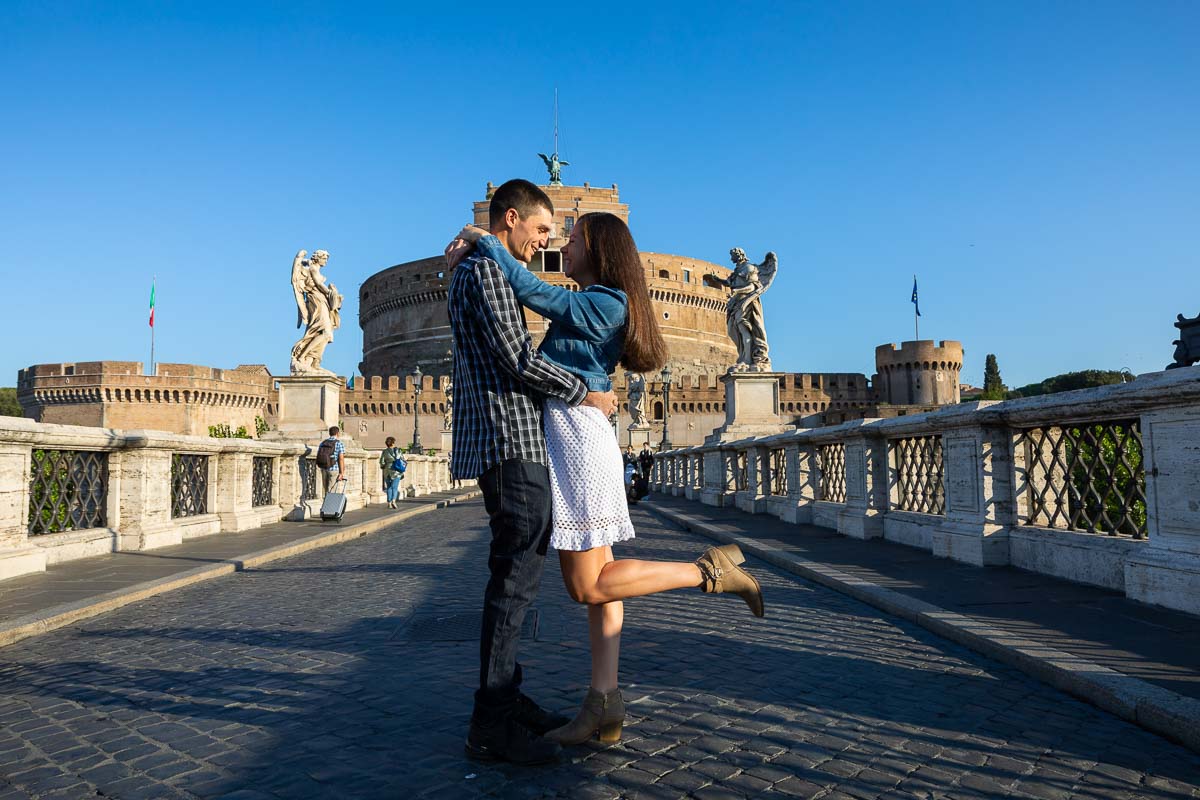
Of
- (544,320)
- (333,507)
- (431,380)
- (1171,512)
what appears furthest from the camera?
(544,320)

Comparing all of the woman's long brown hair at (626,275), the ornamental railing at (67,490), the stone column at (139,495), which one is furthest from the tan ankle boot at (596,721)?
the stone column at (139,495)

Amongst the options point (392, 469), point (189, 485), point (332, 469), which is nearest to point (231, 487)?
point (189, 485)

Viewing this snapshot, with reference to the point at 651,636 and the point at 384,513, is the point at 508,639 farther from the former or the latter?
the point at 384,513

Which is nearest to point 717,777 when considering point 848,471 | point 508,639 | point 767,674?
point 508,639

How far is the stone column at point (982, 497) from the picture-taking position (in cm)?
556

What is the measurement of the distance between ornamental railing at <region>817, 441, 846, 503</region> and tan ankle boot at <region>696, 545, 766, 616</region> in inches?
254

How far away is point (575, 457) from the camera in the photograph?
2.49 m

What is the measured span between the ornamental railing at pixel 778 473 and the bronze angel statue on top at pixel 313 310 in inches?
285

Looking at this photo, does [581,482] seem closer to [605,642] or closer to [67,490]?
[605,642]

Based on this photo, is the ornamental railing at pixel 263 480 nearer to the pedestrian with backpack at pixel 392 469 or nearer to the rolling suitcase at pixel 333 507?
the rolling suitcase at pixel 333 507

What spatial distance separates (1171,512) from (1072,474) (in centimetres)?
152

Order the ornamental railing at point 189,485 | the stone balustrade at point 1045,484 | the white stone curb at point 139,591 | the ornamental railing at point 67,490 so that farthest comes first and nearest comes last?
the ornamental railing at point 189,485 < the ornamental railing at point 67,490 < the white stone curb at point 139,591 < the stone balustrade at point 1045,484

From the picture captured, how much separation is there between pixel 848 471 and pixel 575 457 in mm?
6419

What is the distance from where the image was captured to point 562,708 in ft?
9.30
